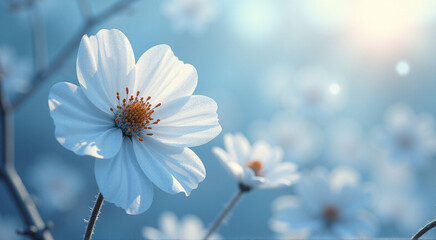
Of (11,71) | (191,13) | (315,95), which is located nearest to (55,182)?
(11,71)

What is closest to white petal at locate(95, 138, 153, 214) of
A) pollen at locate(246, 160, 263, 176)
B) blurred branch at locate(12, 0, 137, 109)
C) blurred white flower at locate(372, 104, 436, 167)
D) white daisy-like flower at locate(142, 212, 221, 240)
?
pollen at locate(246, 160, 263, 176)

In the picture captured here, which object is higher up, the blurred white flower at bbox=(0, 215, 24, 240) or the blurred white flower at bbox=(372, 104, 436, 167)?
the blurred white flower at bbox=(372, 104, 436, 167)

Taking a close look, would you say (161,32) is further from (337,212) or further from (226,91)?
(337,212)

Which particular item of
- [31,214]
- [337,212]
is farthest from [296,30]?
[31,214]

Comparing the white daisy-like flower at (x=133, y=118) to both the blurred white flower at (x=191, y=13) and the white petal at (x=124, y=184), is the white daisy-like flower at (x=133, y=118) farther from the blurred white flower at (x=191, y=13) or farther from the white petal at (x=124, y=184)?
the blurred white flower at (x=191, y=13)

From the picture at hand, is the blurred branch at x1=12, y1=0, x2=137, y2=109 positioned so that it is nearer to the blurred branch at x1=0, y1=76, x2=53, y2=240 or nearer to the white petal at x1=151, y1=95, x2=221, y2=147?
the blurred branch at x1=0, y1=76, x2=53, y2=240

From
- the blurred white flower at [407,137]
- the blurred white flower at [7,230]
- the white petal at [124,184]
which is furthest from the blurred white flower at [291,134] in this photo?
the white petal at [124,184]
